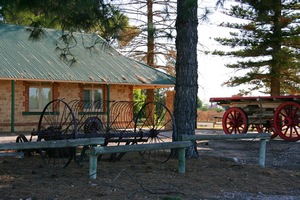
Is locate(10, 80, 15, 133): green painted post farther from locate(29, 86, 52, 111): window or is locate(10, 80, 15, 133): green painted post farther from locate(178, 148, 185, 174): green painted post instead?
locate(178, 148, 185, 174): green painted post

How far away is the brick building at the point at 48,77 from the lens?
2050 centimetres

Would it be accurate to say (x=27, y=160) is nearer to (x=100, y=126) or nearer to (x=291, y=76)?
(x=100, y=126)

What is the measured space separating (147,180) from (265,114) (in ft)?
35.0

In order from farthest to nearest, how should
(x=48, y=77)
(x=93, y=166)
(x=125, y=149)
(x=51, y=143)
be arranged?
(x=48, y=77)
(x=125, y=149)
(x=93, y=166)
(x=51, y=143)

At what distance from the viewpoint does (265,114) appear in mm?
17016

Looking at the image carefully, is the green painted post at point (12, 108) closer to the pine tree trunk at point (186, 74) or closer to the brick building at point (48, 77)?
the brick building at point (48, 77)

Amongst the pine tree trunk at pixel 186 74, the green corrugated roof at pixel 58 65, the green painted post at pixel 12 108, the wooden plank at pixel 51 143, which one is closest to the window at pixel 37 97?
the green corrugated roof at pixel 58 65

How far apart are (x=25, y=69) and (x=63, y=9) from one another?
10.7 meters

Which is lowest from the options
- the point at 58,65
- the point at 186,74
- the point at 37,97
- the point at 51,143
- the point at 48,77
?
the point at 51,143

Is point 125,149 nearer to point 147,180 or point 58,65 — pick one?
point 147,180

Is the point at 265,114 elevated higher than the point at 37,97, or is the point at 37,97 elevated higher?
the point at 37,97

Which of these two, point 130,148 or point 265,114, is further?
point 265,114

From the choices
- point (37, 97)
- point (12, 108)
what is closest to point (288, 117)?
point (12, 108)

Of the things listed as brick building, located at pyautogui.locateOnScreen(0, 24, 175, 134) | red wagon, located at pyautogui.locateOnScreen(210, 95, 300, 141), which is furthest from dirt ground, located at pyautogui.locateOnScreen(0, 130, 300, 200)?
brick building, located at pyautogui.locateOnScreen(0, 24, 175, 134)
